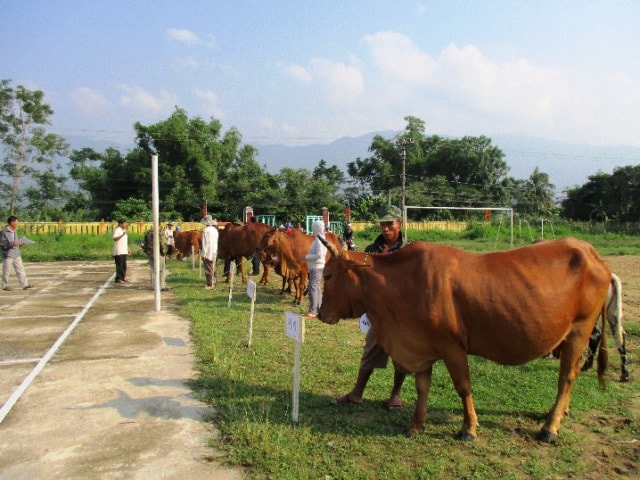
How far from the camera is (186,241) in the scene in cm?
2033

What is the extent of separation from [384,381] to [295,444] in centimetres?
194

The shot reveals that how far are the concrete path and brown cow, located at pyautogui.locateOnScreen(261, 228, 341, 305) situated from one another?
115 inches

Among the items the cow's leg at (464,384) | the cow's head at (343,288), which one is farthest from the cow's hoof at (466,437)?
the cow's head at (343,288)

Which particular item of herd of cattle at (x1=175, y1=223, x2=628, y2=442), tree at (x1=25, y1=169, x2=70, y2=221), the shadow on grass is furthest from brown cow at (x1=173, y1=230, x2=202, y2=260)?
tree at (x1=25, y1=169, x2=70, y2=221)

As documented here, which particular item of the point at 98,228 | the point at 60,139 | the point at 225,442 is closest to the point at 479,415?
the point at 225,442

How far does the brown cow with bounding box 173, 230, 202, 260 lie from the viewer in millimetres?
19578

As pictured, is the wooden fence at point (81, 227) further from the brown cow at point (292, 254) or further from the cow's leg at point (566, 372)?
the cow's leg at point (566, 372)

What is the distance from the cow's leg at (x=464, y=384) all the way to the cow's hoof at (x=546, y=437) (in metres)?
0.58

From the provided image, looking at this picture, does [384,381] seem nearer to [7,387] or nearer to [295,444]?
[295,444]

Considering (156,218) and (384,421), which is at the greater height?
(156,218)

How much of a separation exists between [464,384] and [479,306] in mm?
727

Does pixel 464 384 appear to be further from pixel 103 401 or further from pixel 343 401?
pixel 103 401

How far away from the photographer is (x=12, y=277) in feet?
54.5

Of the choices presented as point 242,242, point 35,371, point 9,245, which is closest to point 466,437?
point 35,371
